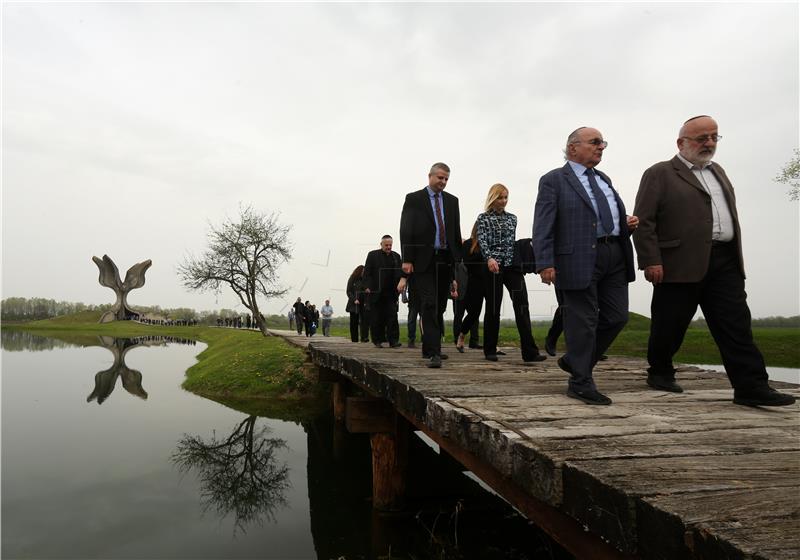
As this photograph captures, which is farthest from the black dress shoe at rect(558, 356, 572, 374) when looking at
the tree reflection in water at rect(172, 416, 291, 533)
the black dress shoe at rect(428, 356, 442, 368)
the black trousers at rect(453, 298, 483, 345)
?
the tree reflection in water at rect(172, 416, 291, 533)

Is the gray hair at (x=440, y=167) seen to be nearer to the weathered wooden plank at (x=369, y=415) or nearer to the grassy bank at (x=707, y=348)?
the weathered wooden plank at (x=369, y=415)

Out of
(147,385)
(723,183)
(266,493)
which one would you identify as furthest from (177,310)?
(723,183)

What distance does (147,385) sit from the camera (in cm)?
1942

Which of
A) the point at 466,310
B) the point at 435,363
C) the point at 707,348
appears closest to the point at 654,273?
the point at 435,363

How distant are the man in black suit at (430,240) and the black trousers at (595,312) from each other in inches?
85.0

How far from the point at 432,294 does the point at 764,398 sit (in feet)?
10.3

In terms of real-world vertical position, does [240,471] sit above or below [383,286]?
below

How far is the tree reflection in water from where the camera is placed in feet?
25.1

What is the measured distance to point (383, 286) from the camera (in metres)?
9.52

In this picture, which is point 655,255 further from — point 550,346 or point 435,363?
point 550,346

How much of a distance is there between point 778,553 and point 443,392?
2.61 meters

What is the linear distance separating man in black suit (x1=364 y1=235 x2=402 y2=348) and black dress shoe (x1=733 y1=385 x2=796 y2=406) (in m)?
6.50

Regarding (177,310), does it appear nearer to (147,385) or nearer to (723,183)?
(147,385)

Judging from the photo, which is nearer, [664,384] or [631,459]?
[631,459]
